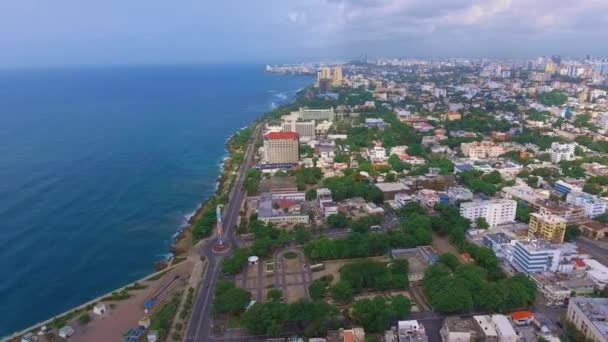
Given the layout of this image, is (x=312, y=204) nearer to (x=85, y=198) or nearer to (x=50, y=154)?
(x=85, y=198)

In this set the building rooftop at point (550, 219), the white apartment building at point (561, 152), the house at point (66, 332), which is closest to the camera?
the house at point (66, 332)

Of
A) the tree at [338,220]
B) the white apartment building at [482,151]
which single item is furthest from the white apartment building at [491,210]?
the white apartment building at [482,151]

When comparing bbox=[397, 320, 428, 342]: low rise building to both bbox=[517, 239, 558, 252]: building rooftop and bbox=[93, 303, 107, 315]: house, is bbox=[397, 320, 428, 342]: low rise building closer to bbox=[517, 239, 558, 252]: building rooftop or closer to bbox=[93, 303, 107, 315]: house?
bbox=[517, 239, 558, 252]: building rooftop

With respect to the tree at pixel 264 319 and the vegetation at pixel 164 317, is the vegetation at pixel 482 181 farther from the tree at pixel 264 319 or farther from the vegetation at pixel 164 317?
the vegetation at pixel 164 317

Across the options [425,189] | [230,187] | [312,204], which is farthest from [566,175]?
[230,187]

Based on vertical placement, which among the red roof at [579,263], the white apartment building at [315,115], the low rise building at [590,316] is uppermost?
the white apartment building at [315,115]

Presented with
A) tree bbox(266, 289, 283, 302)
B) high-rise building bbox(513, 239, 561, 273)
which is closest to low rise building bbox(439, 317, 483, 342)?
high-rise building bbox(513, 239, 561, 273)
